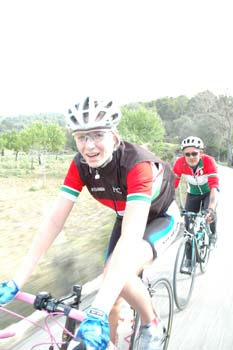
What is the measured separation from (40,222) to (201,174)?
2884 millimetres

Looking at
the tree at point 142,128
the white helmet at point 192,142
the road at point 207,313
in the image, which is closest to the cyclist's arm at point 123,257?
the road at point 207,313

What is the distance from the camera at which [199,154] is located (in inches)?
227

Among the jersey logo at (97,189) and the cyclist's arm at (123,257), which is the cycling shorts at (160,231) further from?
the cyclist's arm at (123,257)

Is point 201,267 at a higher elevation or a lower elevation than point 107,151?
lower

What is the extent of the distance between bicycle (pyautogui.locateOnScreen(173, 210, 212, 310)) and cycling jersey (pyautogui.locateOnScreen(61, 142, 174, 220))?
2033mm

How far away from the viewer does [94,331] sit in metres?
1.72

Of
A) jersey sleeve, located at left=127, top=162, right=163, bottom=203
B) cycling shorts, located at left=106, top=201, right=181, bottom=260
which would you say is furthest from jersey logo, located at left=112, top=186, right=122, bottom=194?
cycling shorts, located at left=106, top=201, right=181, bottom=260

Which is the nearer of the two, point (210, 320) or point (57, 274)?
point (210, 320)

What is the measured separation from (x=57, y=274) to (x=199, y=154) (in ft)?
8.51

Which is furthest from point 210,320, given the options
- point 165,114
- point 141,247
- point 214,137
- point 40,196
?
point 214,137

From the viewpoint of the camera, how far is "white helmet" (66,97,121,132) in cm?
228

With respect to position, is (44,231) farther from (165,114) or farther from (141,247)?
(165,114)

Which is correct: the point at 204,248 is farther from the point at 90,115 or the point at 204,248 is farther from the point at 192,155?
the point at 90,115

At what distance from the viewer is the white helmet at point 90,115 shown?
2.28 meters
